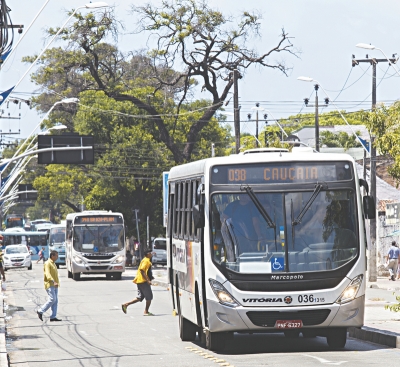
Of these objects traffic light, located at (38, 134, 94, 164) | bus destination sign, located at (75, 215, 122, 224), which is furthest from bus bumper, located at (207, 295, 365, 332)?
bus destination sign, located at (75, 215, 122, 224)

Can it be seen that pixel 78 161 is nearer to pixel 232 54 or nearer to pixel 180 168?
pixel 232 54

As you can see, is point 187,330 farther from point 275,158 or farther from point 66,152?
point 66,152

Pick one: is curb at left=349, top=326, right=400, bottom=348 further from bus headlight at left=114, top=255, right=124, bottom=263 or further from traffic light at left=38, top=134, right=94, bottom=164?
bus headlight at left=114, top=255, right=124, bottom=263

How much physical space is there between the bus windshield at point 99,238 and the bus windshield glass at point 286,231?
29999 mm

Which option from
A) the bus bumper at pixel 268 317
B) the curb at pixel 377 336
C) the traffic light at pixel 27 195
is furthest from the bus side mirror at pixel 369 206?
the traffic light at pixel 27 195

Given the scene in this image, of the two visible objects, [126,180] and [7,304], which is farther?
[126,180]

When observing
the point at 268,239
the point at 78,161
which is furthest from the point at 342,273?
the point at 78,161

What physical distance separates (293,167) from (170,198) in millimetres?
4565

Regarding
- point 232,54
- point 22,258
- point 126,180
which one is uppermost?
point 232,54

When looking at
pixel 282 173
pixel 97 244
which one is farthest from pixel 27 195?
pixel 282 173

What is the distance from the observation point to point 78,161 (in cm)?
3938

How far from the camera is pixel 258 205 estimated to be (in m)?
14.6

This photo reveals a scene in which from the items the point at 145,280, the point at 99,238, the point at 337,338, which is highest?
the point at 99,238

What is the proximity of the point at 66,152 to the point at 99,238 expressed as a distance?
617 centimetres
